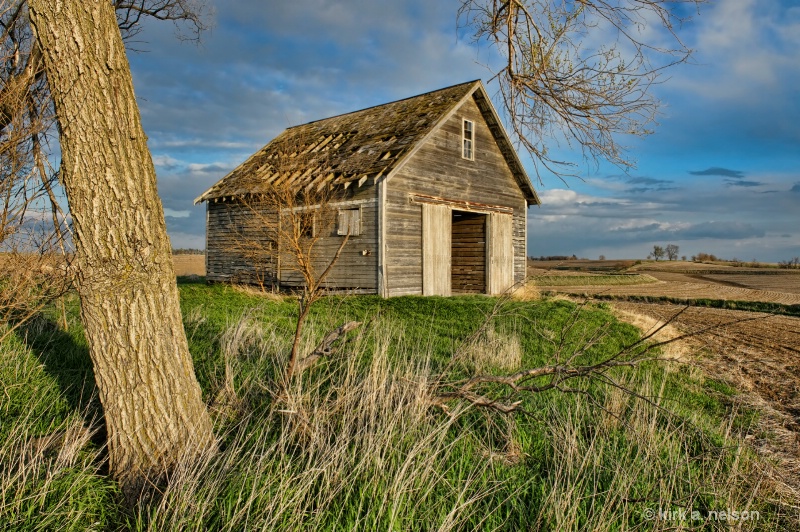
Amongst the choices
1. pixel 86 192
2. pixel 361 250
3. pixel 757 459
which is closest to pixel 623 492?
pixel 757 459

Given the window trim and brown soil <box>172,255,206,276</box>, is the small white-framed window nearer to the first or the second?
the window trim

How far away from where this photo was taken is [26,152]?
5199mm

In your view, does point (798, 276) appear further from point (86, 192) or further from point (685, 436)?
point (86, 192)

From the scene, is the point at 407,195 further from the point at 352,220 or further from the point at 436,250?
the point at 436,250

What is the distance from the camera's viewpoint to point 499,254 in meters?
17.8

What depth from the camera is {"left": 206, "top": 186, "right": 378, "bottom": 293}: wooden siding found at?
576 inches

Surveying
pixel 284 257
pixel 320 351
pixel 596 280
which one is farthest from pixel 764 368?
pixel 596 280

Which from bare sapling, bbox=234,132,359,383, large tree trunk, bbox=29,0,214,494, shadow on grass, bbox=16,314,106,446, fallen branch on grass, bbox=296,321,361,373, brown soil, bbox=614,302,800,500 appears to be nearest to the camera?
large tree trunk, bbox=29,0,214,494

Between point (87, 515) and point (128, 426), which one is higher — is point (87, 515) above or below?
below

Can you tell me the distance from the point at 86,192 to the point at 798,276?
3784 cm

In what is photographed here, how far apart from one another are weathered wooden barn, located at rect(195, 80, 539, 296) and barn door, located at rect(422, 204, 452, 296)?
3 centimetres

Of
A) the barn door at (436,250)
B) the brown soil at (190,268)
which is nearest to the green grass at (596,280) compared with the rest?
the barn door at (436,250)

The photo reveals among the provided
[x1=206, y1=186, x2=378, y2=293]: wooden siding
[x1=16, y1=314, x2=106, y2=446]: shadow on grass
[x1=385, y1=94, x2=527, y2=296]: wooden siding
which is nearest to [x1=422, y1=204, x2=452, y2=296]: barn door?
[x1=385, y1=94, x2=527, y2=296]: wooden siding

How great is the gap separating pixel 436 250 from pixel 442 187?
1881 mm
